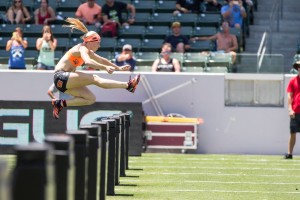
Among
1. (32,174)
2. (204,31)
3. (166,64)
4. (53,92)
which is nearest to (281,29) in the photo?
(204,31)

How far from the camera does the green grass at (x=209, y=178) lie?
11703mm

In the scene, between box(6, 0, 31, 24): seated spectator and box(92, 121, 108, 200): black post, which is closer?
box(92, 121, 108, 200): black post

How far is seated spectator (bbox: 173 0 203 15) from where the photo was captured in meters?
24.5

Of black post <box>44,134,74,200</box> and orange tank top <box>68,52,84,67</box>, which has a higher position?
black post <box>44,134,74,200</box>

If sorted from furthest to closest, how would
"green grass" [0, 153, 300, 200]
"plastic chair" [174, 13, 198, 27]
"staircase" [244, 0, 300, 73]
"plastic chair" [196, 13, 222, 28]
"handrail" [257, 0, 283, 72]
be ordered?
"plastic chair" [174, 13, 198, 27] < "plastic chair" [196, 13, 222, 28] < "staircase" [244, 0, 300, 73] < "handrail" [257, 0, 283, 72] < "green grass" [0, 153, 300, 200]

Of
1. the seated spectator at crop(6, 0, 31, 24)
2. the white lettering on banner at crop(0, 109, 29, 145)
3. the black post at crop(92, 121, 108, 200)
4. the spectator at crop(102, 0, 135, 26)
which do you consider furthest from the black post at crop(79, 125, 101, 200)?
the seated spectator at crop(6, 0, 31, 24)

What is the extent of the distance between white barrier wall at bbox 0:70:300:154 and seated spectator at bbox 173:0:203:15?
5.13 m

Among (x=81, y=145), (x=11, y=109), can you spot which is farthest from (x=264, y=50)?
(x=81, y=145)

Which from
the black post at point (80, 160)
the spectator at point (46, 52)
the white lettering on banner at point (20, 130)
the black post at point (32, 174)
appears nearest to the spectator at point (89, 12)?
the spectator at point (46, 52)

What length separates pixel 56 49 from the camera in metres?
22.8

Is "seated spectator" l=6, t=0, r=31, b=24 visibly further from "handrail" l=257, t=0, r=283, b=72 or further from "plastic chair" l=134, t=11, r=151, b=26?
"handrail" l=257, t=0, r=283, b=72

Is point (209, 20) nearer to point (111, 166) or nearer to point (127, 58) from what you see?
point (127, 58)

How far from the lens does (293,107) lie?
59.6 ft

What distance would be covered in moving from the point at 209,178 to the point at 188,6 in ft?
36.6
